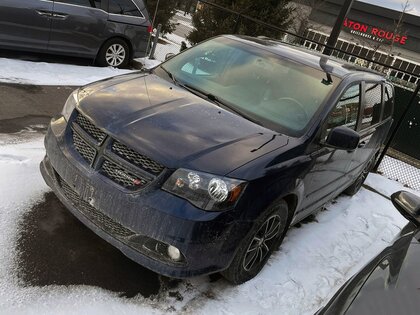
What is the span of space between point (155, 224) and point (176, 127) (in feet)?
2.46

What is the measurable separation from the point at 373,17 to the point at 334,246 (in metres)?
38.9

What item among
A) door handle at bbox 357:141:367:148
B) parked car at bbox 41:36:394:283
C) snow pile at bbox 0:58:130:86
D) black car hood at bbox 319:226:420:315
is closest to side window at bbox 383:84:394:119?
door handle at bbox 357:141:367:148

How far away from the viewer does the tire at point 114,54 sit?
28.3 ft

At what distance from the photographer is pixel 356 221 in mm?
5523

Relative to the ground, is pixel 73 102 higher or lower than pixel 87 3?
lower

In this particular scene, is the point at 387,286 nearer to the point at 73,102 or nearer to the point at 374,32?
the point at 73,102

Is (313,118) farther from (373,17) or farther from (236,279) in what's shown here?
(373,17)

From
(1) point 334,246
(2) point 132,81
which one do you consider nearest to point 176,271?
(2) point 132,81

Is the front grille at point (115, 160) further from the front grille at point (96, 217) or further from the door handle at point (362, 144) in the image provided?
the door handle at point (362, 144)

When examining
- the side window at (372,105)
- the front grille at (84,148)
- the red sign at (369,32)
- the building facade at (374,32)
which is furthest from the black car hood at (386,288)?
the red sign at (369,32)

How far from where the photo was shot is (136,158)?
2.93 meters

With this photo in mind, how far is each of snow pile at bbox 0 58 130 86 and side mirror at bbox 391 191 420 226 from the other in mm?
5695

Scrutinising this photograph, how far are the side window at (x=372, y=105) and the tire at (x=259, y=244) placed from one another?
1.84 meters

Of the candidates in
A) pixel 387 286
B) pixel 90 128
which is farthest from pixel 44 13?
pixel 387 286
